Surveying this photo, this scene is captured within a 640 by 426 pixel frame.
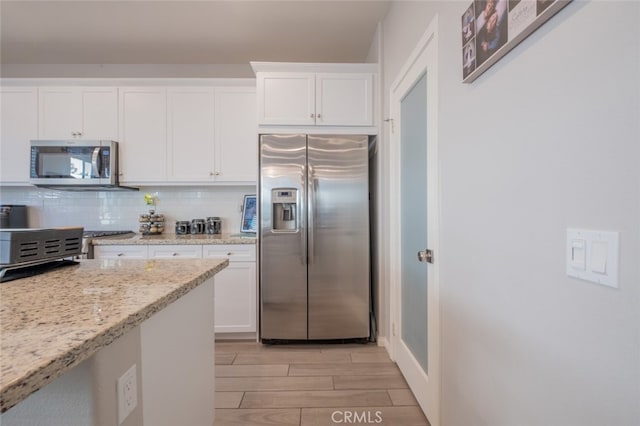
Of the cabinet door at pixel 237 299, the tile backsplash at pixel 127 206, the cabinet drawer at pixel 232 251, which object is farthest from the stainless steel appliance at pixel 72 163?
the cabinet door at pixel 237 299

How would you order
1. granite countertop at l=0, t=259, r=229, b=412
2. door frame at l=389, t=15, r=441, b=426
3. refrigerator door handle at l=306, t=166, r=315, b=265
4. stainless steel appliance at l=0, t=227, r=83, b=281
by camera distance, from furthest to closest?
refrigerator door handle at l=306, t=166, r=315, b=265 < door frame at l=389, t=15, r=441, b=426 < stainless steel appliance at l=0, t=227, r=83, b=281 < granite countertop at l=0, t=259, r=229, b=412

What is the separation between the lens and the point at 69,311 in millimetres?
621

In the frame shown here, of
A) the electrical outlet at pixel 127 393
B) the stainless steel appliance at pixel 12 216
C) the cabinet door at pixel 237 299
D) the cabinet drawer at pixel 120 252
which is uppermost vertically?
the stainless steel appliance at pixel 12 216

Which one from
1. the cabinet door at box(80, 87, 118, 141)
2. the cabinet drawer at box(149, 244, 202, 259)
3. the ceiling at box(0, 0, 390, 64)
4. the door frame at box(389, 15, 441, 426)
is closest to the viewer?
the door frame at box(389, 15, 441, 426)

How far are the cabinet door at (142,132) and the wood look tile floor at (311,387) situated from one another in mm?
1860

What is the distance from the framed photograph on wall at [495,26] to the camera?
72cm

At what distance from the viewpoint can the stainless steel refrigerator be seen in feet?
7.91

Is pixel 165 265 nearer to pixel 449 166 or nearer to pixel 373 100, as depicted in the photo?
pixel 449 166

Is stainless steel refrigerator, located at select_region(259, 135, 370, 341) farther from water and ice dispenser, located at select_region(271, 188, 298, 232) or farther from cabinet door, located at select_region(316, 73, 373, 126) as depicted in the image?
cabinet door, located at select_region(316, 73, 373, 126)

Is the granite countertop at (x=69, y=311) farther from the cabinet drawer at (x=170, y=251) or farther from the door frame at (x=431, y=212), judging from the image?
the cabinet drawer at (x=170, y=251)

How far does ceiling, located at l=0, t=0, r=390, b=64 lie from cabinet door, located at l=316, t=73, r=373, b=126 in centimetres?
49

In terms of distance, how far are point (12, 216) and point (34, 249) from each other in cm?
292

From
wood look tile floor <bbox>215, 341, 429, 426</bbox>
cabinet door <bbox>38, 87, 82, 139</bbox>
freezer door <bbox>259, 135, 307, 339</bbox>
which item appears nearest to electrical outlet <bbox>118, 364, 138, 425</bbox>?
wood look tile floor <bbox>215, 341, 429, 426</bbox>

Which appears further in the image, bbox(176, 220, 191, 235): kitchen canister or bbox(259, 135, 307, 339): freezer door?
bbox(176, 220, 191, 235): kitchen canister
